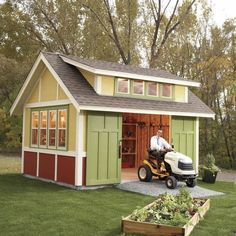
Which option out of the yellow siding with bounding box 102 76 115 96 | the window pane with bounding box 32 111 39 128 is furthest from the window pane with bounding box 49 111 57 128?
the yellow siding with bounding box 102 76 115 96

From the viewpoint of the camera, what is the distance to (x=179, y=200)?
27.7 ft

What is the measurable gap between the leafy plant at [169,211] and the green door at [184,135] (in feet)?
20.8

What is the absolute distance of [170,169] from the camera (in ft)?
41.5

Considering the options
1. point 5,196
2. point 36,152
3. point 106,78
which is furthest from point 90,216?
point 36,152

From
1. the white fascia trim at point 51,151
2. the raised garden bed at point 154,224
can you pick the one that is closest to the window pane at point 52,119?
the white fascia trim at point 51,151

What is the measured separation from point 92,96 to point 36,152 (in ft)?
12.2

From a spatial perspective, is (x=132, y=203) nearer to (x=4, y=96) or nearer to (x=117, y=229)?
(x=117, y=229)

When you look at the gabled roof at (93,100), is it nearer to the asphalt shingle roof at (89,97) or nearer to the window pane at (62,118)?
the asphalt shingle roof at (89,97)

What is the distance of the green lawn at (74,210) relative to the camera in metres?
7.58

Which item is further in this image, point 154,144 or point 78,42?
point 78,42

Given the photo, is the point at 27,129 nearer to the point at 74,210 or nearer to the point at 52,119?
the point at 52,119

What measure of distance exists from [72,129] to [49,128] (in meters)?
1.72

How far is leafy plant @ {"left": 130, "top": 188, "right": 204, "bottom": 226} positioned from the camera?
714cm

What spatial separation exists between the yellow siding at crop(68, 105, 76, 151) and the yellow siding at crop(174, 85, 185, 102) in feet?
15.1
